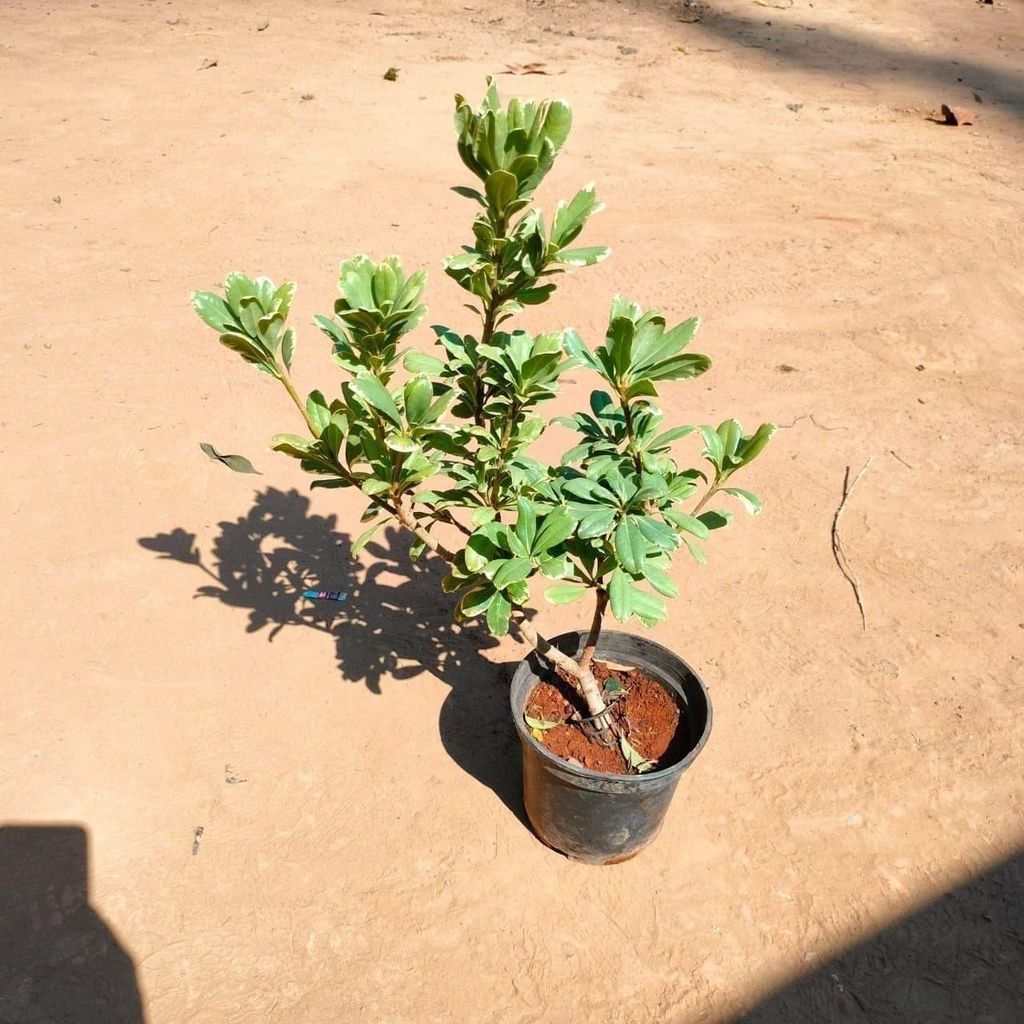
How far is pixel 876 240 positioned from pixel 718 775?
393cm

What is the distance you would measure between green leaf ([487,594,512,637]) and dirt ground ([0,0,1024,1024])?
934 millimetres

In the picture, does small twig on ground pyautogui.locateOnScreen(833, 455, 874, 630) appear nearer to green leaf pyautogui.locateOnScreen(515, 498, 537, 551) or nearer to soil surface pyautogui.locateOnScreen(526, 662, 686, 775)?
soil surface pyautogui.locateOnScreen(526, 662, 686, 775)

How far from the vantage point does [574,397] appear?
4105 mm

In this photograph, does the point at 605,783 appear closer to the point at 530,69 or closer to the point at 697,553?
the point at 697,553

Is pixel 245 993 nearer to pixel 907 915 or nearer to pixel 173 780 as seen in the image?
pixel 173 780

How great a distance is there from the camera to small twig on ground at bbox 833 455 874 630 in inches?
123

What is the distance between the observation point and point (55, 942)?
214 cm

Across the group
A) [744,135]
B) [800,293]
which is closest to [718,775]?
[800,293]

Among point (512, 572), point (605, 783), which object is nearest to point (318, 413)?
point (512, 572)

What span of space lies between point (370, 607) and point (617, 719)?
105 centimetres

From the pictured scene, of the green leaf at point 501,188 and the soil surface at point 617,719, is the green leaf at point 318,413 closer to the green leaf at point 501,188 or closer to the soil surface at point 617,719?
the green leaf at point 501,188

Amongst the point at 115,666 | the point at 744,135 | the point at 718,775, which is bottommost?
the point at 115,666

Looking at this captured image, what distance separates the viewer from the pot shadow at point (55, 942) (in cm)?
203

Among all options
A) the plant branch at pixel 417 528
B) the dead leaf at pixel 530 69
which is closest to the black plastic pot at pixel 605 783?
the plant branch at pixel 417 528
